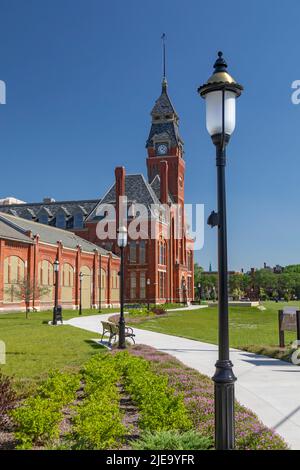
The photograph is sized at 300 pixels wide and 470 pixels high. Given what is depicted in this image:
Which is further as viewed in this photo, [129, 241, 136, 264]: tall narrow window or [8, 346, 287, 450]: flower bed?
[129, 241, 136, 264]: tall narrow window

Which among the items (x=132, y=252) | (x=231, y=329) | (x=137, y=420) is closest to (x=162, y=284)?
(x=132, y=252)

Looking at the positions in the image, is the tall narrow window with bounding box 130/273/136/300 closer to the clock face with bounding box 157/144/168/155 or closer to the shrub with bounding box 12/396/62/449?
the clock face with bounding box 157/144/168/155

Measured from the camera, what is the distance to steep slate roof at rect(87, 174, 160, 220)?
72.0m

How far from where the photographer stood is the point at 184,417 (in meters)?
6.66

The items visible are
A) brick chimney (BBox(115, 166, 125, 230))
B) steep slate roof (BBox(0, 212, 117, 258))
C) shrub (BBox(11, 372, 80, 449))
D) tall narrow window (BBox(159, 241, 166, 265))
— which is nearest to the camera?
shrub (BBox(11, 372, 80, 449))

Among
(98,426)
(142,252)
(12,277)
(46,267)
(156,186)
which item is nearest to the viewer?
(98,426)

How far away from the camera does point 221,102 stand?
230 inches

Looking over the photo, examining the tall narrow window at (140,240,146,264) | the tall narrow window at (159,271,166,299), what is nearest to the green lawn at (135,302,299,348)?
the tall narrow window at (140,240,146,264)

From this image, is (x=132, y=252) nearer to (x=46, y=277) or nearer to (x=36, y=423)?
(x=46, y=277)

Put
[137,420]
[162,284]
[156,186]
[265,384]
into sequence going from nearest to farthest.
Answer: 1. [137,420]
2. [265,384]
3. [162,284]
4. [156,186]

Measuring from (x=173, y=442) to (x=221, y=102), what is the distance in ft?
13.8

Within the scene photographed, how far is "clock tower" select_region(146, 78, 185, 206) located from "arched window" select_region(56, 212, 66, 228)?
665 inches

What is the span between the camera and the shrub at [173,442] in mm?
5602

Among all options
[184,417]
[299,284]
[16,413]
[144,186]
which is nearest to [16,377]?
[16,413]
